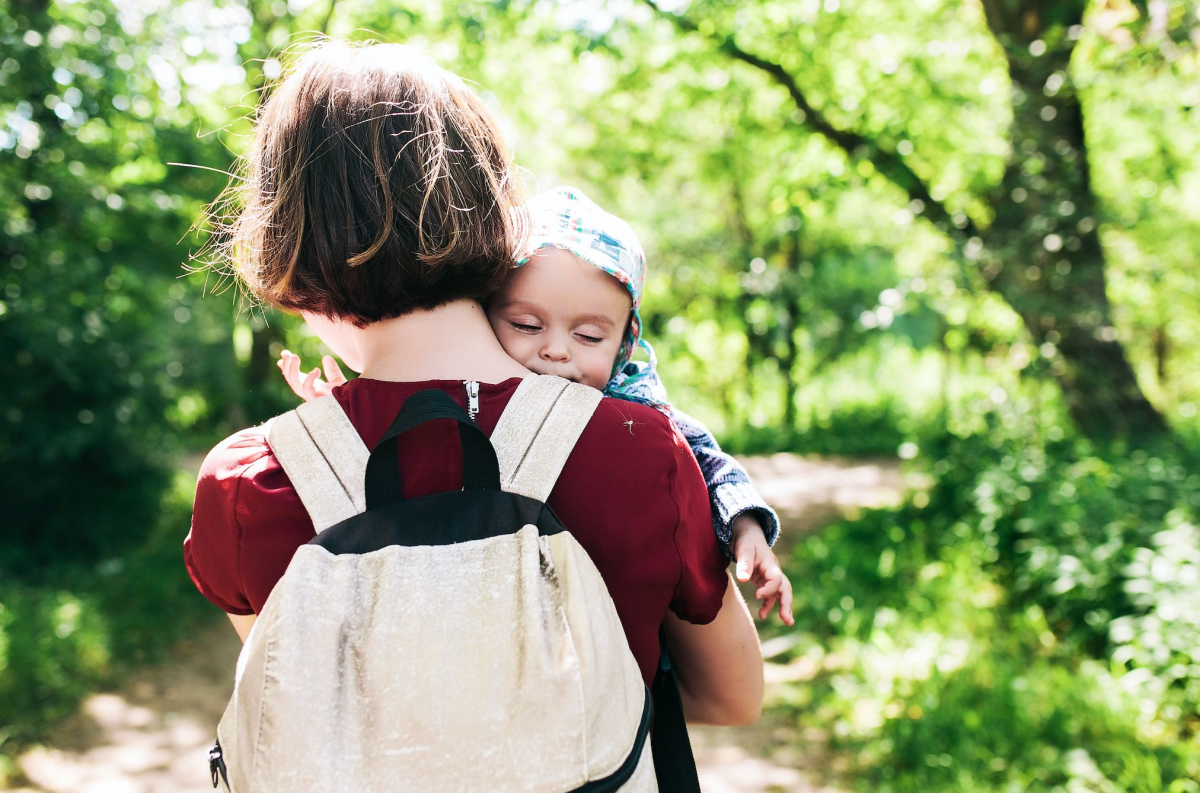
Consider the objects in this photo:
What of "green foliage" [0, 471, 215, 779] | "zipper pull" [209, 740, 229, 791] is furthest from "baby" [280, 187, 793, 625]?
"green foliage" [0, 471, 215, 779]

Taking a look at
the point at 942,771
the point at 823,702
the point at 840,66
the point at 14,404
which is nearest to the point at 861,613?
the point at 823,702

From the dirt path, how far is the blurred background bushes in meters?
0.18

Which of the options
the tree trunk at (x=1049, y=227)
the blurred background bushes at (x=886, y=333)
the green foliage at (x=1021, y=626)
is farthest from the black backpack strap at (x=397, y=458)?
the tree trunk at (x=1049, y=227)

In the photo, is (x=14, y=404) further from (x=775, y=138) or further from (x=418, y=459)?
(x=775, y=138)

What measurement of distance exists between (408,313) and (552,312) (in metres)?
0.39

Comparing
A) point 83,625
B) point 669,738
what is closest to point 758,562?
point 669,738

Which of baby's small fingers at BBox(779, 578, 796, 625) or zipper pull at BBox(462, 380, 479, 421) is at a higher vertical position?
zipper pull at BBox(462, 380, 479, 421)

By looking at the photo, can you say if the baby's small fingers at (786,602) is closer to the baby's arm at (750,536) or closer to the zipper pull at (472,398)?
the baby's arm at (750,536)

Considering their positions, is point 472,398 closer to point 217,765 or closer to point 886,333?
point 217,765

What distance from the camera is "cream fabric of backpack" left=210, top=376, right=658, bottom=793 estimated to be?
857mm

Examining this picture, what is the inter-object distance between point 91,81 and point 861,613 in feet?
17.8

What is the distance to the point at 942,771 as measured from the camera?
3.54 meters

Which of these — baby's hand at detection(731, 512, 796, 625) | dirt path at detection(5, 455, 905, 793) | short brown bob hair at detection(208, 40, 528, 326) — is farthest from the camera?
dirt path at detection(5, 455, 905, 793)

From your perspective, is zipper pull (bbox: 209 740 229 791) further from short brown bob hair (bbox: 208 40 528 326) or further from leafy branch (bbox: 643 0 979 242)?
leafy branch (bbox: 643 0 979 242)
